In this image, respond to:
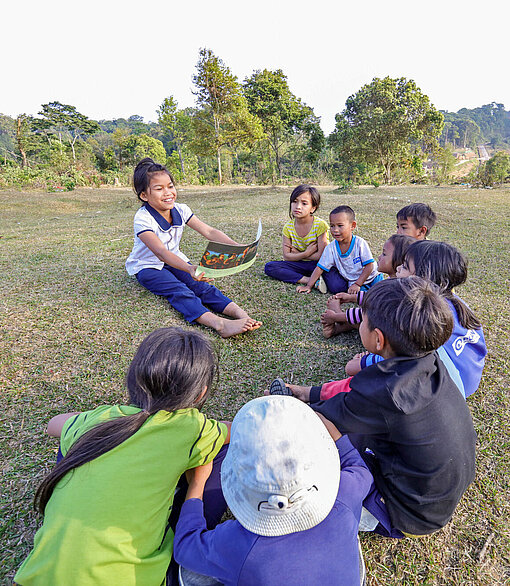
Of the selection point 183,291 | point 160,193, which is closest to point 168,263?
point 183,291

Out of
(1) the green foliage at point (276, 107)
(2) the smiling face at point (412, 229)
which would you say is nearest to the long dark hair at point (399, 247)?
(2) the smiling face at point (412, 229)

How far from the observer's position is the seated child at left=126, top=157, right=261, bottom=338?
289 centimetres

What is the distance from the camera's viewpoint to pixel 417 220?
3.25 metres

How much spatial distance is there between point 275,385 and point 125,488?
37.7 inches

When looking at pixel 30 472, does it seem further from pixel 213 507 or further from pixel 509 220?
pixel 509 220

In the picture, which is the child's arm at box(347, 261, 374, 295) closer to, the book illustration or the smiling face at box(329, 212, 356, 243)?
the smiling face at box(329, 212, 356, 243)

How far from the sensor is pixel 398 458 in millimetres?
1283

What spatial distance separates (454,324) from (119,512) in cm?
174

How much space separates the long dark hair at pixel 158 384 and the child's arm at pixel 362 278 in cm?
223

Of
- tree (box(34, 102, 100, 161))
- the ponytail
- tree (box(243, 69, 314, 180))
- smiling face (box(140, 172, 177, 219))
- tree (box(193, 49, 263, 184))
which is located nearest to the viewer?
the ponytail

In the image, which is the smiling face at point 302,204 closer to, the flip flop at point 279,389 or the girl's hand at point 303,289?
the girl's hand at point 303,289

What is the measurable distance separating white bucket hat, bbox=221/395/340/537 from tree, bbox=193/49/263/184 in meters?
18.1

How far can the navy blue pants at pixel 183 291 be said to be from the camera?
2.97 m

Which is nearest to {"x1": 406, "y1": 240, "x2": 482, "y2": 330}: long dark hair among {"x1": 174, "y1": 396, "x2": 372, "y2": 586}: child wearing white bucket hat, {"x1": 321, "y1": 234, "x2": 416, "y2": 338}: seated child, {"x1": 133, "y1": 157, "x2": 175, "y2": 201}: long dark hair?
{"x1": 321, "y1": 234, "x2": 416, "y2": 338}: seated child
